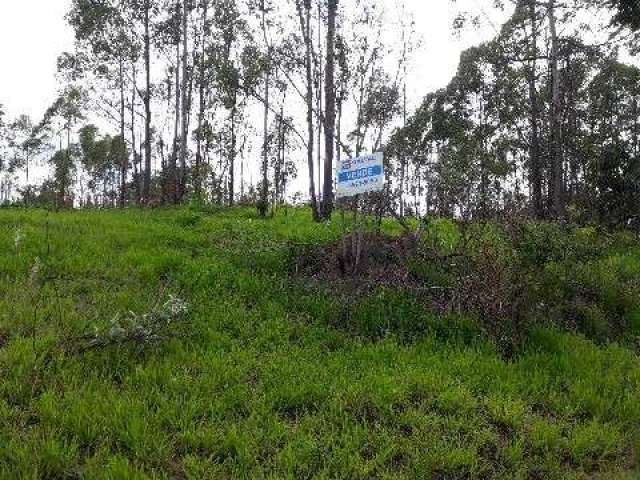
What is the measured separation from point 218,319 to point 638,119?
32.0 metres

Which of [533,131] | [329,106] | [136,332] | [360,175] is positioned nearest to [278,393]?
[136,332]

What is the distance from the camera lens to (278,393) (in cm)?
490

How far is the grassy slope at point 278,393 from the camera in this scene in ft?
13.4

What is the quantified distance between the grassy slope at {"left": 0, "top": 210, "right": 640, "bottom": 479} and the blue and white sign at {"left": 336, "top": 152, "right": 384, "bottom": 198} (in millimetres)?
1422

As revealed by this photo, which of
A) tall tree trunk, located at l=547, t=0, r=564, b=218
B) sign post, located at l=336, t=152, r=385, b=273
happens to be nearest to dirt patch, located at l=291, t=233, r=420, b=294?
sign post, located at l=336, t=152, r=385, b=273

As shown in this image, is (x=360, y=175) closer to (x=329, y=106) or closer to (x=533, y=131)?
(x=329, y=106)

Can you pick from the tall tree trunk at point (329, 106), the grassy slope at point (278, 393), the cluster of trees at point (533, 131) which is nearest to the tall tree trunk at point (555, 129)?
the cluster of trees at point (533, 131)

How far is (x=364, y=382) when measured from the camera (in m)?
5.21

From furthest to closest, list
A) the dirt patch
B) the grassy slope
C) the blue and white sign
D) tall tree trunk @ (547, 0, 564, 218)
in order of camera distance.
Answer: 1. tall tree trunk @ (547, 0, 564, 218)
2. the dirt patch
3. the blue and white sign
4. the grassy slope

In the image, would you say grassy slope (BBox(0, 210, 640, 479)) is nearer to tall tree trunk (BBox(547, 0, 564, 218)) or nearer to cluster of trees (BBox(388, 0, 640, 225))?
cluster of trees (BBox(388, 0, 640, 225))

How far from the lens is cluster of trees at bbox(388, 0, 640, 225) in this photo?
463 inches

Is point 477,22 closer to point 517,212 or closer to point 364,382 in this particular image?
point 517,212

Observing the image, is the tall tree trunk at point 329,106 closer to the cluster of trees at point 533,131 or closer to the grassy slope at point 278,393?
the cluster of trees at point 533,131

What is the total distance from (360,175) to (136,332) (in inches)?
133
